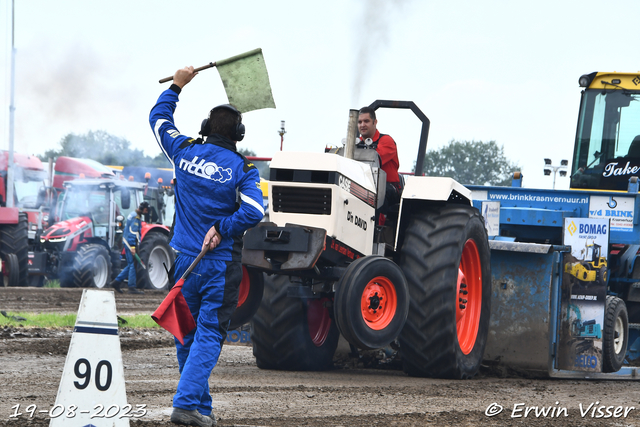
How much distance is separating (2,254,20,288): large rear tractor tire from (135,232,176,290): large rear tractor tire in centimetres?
252

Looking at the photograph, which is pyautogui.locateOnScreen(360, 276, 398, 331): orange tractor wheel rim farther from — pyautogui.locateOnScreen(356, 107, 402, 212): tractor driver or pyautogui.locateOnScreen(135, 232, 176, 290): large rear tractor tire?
pyautogui.locateOnScreen(135, 232, 176, 290): large rear tractor tire

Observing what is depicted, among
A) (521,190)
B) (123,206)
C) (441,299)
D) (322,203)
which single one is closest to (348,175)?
(322,203)

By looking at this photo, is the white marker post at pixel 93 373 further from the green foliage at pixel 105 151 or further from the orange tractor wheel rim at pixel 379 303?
the green foliage at pixel 105 151

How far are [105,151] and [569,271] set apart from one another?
42.9 meters

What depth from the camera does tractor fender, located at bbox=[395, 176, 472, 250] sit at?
7.25 metres

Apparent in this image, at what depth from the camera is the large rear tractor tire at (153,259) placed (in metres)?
19.3

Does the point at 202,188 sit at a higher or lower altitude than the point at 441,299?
higher

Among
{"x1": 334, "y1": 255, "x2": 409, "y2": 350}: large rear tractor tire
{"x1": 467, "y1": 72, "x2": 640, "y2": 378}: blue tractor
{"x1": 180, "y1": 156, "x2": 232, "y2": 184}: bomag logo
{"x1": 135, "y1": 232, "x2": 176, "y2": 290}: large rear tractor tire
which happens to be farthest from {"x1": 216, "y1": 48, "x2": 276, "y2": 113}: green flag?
{"x1": 135, "y1": 232, "x2": 176, "y2": 290}: large rear tractor tire

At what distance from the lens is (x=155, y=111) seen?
17.5 ft

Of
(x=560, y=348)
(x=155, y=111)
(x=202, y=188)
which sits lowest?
(x=560, y=348)

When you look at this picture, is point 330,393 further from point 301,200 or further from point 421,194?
point 421,194

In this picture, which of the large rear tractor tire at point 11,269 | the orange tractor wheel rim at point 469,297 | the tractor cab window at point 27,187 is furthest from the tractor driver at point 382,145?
the tractor cab window at point 27,187

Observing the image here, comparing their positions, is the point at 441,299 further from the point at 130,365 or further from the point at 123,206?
the point at 123,206

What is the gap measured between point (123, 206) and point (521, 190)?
11.6m
